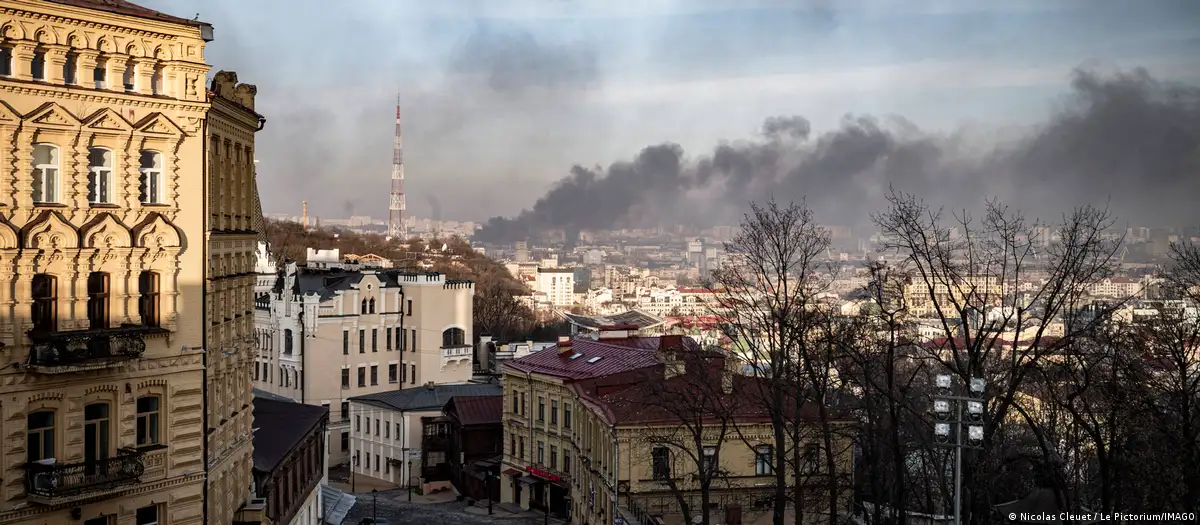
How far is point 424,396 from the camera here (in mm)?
54062

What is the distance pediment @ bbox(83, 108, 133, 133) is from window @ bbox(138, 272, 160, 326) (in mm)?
2493

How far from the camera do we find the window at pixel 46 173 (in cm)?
1853

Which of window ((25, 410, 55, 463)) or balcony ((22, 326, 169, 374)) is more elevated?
balcony ((22, 326, 169, 374))

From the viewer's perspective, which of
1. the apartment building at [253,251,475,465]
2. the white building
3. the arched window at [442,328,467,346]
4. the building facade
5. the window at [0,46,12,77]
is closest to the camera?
the window at [0,46,12,77]

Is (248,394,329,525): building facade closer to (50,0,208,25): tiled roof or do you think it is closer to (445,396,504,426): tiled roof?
(50,0,208,25): tiled roof

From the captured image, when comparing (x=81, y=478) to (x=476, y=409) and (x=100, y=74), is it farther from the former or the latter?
(x=476, y=409)

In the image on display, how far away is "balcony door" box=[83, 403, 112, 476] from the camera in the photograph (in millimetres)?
19219

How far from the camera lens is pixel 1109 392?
899 inches

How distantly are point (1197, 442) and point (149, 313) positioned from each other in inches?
711

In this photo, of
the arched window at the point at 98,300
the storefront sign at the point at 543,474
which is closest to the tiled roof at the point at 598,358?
the storefront sign at the point at 543,474

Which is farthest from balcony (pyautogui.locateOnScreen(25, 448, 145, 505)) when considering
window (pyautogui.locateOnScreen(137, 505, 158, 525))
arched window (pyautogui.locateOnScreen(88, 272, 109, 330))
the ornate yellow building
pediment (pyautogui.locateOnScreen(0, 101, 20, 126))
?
pediment (pyautogui.locateOnScreen(0, 101, 20, 126))

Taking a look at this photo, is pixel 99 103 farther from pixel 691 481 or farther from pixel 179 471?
pixel 691 481

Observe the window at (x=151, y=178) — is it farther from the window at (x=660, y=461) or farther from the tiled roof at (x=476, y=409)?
the tiled roof at (x=476, y=409)

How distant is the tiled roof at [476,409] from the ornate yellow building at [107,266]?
28656 mm
